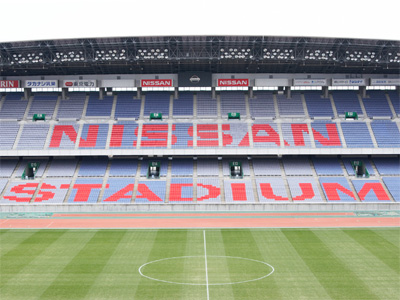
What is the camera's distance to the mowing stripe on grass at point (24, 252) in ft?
82.5

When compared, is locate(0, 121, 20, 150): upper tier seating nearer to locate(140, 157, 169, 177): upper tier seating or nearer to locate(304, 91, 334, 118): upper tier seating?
locate(140, 157, 169, 177): upper tier seating

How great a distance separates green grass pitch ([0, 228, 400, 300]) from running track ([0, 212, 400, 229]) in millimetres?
2032

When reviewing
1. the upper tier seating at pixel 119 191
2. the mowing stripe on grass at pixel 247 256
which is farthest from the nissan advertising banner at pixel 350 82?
the mowing stripe on grass at pixel 247 256

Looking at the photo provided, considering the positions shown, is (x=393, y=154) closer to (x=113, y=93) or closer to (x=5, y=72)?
(x=113, y=93)

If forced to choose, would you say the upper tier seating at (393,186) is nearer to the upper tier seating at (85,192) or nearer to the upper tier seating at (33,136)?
the upper tier seating at (85,192)

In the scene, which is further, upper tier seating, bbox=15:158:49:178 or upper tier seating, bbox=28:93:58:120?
upper tier seating, bbox=28:93:58:120

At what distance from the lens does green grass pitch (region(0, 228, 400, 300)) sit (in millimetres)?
21859

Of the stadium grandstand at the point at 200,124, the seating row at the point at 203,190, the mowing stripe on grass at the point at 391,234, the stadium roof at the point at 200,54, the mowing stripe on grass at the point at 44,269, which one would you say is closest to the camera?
the mowing stripe on grass at the point at 44,269

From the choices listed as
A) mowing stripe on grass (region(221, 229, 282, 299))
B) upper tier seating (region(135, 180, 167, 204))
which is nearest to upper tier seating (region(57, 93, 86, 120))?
upper tier seating (region(135, 180, 167, 204))

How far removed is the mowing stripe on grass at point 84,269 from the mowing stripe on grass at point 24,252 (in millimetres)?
2576

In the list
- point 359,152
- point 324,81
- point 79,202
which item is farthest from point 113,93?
point 359,152

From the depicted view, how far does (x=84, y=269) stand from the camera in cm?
2538

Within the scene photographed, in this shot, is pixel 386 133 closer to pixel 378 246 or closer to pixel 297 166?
pixel 297 166

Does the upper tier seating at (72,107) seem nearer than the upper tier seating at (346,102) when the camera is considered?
Yes
